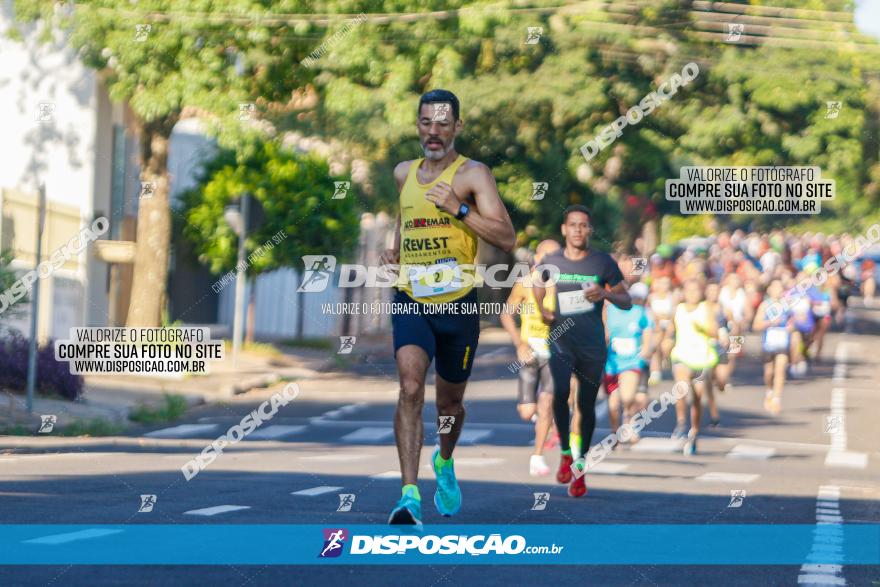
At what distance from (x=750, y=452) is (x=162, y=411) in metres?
6.27

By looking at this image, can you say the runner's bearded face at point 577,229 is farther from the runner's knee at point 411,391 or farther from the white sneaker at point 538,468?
the runner's knee at point 411,391

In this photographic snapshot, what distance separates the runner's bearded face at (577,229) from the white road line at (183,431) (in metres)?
6.89

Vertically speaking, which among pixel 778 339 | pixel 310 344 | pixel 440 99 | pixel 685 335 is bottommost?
pixel 310 344

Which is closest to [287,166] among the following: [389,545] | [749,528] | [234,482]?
[234,482]

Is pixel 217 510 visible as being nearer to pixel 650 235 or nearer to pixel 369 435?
pixel 369 435

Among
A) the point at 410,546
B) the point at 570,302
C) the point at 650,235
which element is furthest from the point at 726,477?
the point at 650,235

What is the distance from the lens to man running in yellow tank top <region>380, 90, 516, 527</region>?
723 centimetres

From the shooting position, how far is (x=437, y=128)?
23.8ft

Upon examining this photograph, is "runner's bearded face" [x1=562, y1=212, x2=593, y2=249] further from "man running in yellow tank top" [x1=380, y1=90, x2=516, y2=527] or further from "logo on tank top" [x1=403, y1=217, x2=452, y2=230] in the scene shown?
"logo on tank top" [x1=403, y1=217, x2=452, y2=230]

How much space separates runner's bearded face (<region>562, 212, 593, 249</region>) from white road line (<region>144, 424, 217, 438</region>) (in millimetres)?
6891

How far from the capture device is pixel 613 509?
10.3 meters

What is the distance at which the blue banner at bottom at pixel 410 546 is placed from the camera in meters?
7.11

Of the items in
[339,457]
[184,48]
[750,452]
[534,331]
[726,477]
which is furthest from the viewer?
[184,48]
